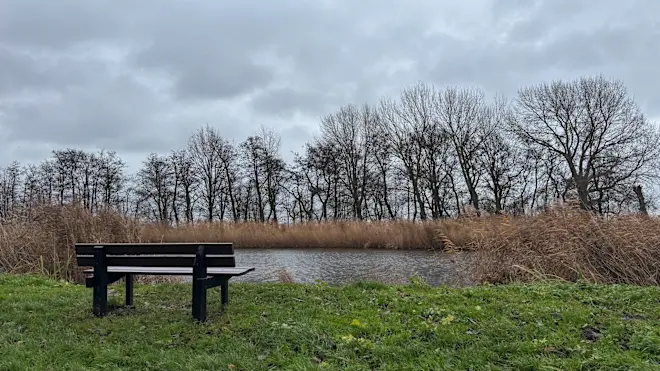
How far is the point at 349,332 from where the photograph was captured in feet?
12.7

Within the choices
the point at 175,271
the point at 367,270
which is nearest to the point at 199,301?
the point at 175,271

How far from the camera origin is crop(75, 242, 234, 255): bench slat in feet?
14.7

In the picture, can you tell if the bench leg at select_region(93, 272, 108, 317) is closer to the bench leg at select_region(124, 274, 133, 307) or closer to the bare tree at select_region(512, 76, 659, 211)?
the bench leg at select_region(124, 274, 133, 307)

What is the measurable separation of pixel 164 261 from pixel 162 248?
0.13 metres

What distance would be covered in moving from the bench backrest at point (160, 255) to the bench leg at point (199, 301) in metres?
0.20

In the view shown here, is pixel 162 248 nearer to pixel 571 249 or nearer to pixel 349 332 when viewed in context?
pixel 349 332

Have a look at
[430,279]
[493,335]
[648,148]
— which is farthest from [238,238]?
[648,148]

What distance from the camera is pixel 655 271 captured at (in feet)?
23.9

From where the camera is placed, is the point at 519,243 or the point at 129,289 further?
the point at 519,243

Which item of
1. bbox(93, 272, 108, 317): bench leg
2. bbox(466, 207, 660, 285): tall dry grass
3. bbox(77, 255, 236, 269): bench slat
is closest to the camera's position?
bbox(77, 255, 236, 269): bench slat

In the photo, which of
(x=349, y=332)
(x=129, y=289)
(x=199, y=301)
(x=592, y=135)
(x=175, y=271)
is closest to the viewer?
(x=349, y=332)

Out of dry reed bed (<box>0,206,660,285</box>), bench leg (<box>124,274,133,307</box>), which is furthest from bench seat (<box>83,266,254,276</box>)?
dry reed bed (<box>0,206,660,285</box>)

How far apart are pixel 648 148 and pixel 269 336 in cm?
2848

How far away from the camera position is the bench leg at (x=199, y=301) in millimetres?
4352
